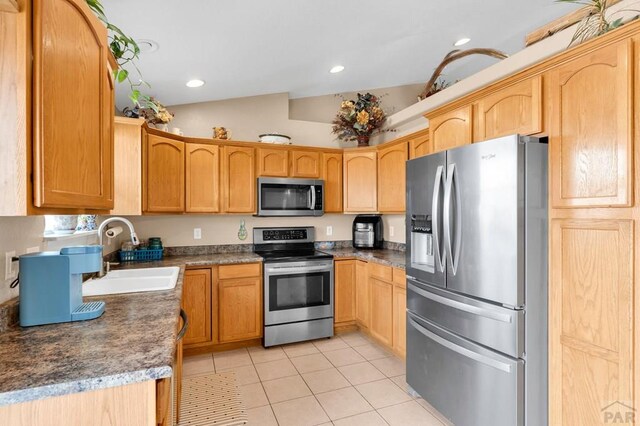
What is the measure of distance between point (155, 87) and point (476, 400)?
3309mm

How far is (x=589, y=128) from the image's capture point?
4.91 ft

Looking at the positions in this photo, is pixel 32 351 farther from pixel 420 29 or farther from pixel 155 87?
pixel 420 29

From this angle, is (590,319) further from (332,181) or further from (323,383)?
(332,181)

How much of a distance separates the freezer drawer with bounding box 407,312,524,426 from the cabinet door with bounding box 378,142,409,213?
1.30 m

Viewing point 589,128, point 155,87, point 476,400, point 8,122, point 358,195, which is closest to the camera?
point 8,122

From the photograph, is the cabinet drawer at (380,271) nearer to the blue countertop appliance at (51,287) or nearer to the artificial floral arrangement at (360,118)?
the artificial floral arrangement at (360,118)

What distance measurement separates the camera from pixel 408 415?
2.20 m

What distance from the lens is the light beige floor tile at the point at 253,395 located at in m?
2.34

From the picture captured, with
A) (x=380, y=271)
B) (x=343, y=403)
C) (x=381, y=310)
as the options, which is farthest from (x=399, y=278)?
(x=343, y=403)

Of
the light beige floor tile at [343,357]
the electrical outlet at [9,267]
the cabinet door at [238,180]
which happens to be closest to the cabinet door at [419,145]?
the cabinet door at [238,180]

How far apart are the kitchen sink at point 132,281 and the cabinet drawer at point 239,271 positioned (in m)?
0.54

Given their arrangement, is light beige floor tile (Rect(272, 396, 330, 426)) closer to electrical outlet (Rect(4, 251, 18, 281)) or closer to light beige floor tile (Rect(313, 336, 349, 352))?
light beige floor tile (Rect(313, 336, 349, 352))

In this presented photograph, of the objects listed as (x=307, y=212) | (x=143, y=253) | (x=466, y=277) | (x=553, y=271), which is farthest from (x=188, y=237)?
(x=553, y=271)

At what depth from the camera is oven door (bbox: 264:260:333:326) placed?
3242mm
